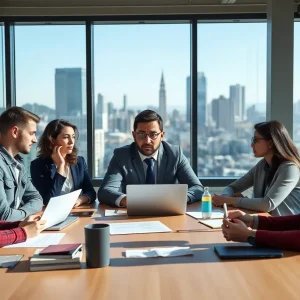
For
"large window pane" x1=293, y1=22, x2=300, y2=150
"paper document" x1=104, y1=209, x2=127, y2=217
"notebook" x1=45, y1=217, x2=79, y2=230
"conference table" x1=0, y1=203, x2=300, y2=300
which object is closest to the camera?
"conference table" x1=0, y1=203, x2=300, y2=300

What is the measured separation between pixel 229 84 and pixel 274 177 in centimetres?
212

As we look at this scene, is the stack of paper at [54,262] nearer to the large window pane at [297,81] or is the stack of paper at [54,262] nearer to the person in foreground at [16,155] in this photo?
the person in foreground at [16,155]

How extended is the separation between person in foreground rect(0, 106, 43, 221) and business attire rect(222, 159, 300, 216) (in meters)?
1.34

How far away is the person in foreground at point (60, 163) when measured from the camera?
2.90 meters

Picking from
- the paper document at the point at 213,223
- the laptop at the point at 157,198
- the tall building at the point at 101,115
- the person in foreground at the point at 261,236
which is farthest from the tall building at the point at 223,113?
the person in foreground at the point at 261,236

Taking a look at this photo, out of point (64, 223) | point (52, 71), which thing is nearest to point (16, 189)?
point (64, 223)

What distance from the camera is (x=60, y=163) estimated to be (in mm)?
2926

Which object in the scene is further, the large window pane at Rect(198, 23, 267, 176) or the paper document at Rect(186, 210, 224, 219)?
the large window pane at Rect(198, 23, 267, 176)

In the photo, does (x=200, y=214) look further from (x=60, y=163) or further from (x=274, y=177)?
(x=60, y=163)

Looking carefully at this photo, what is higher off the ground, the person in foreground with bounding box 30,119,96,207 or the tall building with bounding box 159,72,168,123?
the tall building with bounding box 159,72,168,123

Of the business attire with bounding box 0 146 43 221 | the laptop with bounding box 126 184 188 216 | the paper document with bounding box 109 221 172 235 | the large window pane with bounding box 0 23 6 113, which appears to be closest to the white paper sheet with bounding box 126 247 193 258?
the paper document with bounding box 109 221 172 235

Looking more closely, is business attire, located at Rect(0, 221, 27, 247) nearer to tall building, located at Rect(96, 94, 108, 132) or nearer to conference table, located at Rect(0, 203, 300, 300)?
conference table, located at Rect(0, 203, 300, 300)

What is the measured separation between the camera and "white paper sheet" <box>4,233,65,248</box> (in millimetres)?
1680

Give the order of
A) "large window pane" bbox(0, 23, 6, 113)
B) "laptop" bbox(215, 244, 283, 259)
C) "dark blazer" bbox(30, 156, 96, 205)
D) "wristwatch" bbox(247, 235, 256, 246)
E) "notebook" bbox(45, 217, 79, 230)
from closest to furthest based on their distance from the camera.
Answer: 1. "laptop" bbox(215, 244, 283, 259)
2. "wristwatch" bbox(247, 235, 256, 246)
3. "notebook" bbox(45, 217, 79, 230)
4. "dark blazer" bbox(30, 156, 96, 205)
5. "large window pane" bbox(0, 23, 6, 113)
